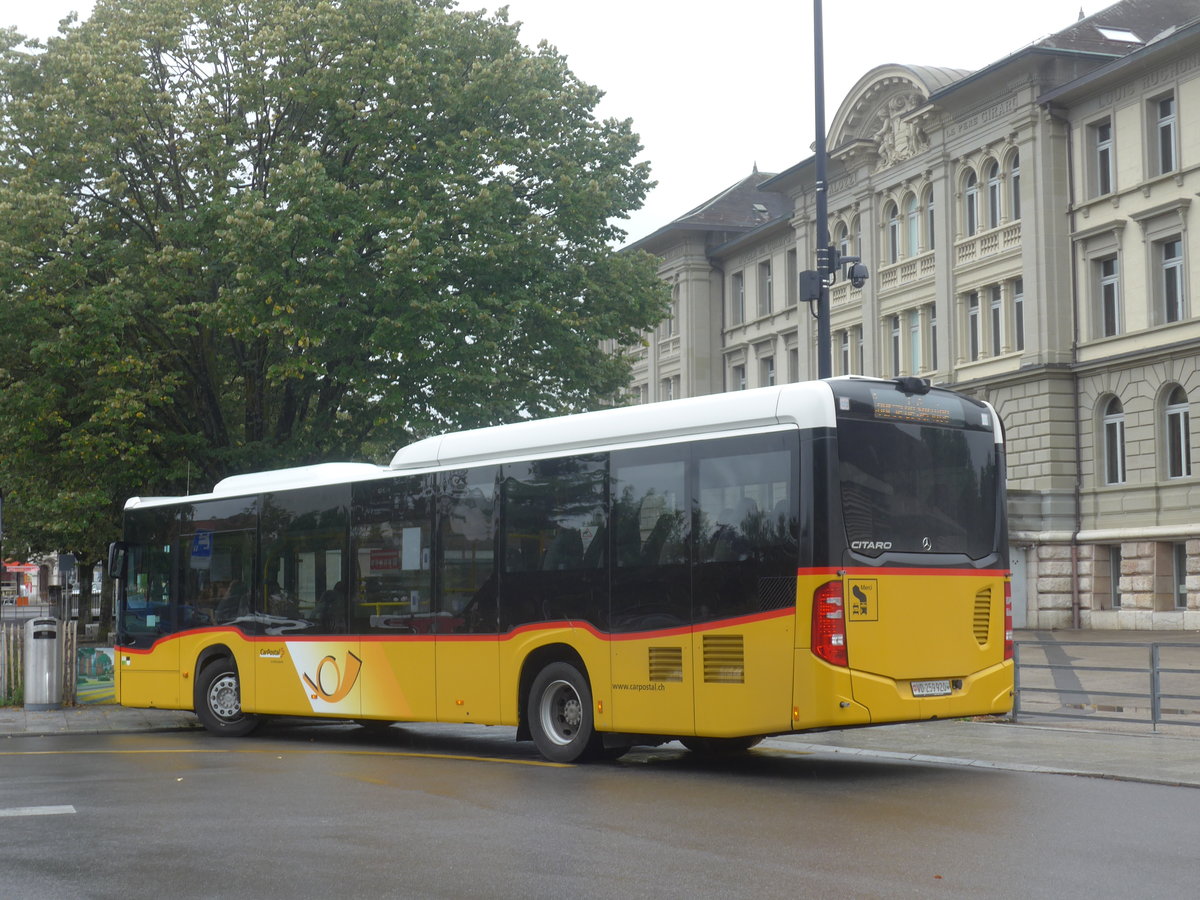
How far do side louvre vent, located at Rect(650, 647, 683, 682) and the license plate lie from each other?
1.90 m

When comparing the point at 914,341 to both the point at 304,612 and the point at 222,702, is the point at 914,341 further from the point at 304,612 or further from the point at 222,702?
the point at 304,612

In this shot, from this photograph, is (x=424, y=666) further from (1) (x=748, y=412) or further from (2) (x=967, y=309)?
(2) (x=967, y=309)

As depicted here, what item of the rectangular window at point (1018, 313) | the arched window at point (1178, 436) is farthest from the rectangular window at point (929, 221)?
the arched window at point (1178, 436)

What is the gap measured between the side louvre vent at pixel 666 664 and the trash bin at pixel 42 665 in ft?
36.5

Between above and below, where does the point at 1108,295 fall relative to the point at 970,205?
below

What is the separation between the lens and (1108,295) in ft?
147

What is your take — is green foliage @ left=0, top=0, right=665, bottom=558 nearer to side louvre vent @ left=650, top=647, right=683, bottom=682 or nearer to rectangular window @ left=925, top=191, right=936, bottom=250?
side louvre vent @ left=650, top=647, right=683, bottom=682

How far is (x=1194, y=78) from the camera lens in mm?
41219

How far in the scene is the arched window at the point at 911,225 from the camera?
52094 millimetres

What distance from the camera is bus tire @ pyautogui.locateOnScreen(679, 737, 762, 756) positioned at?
48.6 ft

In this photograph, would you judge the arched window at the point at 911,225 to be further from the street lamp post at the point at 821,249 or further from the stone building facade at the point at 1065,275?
the street lamp post at the point at 821,249

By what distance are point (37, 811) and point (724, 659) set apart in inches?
209


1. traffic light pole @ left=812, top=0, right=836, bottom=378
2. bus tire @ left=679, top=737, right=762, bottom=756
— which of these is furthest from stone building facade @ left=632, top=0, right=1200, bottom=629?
bus tire @ left=679, top=737, right=762, bottom=756

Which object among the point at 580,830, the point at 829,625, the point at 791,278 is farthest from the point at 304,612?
the point at 791,278
